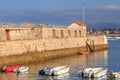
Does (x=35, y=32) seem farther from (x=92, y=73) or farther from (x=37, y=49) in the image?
(x=92, y=73)

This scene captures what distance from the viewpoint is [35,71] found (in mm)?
45406

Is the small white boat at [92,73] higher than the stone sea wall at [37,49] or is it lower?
lower

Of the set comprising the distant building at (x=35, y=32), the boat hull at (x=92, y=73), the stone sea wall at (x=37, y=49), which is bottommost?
the boat hull at (x=92, y=73)

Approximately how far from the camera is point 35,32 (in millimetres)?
63906

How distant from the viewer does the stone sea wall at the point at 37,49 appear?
1961 inches

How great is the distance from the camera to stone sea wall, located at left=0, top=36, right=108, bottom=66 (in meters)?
49.8

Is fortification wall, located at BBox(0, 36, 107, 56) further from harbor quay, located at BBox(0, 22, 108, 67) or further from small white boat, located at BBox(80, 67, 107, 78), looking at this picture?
small white boat, located at BBox(80, 67, 107, 78)

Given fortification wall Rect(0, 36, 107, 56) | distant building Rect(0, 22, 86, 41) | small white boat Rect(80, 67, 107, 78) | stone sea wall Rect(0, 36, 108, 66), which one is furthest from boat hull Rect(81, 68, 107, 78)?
distant building Rect(0, 22, 86, 41)

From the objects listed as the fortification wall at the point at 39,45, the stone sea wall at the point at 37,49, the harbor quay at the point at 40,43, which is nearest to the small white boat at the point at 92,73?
the harbor quay at the point at 40,43

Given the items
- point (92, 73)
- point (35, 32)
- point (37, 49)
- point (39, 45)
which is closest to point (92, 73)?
point (92, 73)

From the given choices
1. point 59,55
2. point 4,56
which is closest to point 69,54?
point 59,55

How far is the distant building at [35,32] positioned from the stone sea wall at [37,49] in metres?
1.50

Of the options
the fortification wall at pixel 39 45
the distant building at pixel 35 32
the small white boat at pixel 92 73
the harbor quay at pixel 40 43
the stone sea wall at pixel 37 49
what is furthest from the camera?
the distant building at pixel 35 32

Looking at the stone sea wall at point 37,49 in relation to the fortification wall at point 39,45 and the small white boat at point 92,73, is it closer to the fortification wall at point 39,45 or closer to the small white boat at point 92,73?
the fortification wall at point 39,45
